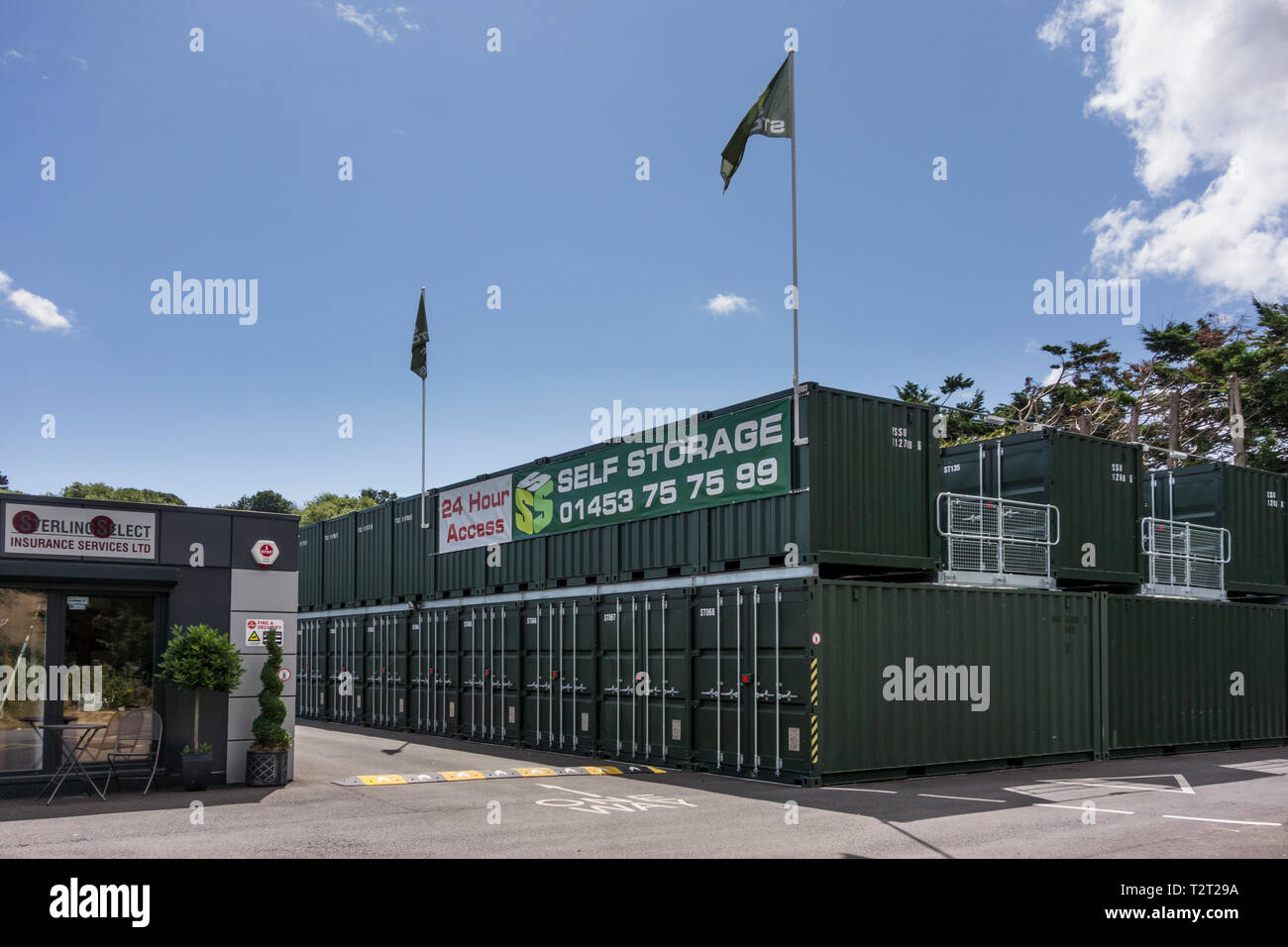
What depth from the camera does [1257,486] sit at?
24406mm

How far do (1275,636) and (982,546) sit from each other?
10.1m

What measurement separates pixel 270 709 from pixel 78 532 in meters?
3.67

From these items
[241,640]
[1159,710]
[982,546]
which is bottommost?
[1159,710]

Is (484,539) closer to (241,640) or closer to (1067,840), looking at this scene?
(241,640)

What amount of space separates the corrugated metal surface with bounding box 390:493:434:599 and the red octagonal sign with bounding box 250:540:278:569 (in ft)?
34.2

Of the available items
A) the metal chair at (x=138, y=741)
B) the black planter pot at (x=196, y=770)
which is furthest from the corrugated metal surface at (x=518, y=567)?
the metal chair at (x=138, y=741)

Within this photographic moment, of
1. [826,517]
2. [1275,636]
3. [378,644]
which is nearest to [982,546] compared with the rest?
[826,517]

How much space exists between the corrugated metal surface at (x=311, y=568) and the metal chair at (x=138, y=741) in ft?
59.4

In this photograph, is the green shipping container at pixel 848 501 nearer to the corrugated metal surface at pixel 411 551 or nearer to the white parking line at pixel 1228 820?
the white parking line at pixel 1228 820

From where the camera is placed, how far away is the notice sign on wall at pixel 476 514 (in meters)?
24.5

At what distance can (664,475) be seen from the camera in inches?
773

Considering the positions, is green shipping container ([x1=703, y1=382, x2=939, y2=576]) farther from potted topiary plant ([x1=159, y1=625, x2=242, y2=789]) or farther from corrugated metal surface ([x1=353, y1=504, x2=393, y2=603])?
corrugated metal surface ([x1=353, y1=504, x2=393, y2=603])

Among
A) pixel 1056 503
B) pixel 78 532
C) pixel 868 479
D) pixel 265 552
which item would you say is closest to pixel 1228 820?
pixel 868 479

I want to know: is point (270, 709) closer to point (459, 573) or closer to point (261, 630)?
point (261, 630)
